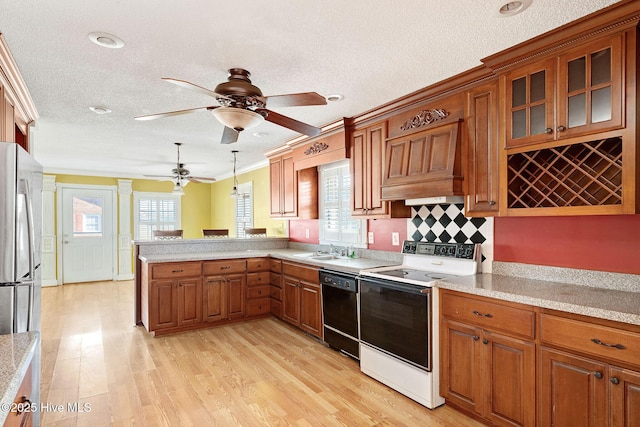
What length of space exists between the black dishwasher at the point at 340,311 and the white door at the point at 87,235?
21.1 feet

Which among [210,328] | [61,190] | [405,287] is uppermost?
[61,190]

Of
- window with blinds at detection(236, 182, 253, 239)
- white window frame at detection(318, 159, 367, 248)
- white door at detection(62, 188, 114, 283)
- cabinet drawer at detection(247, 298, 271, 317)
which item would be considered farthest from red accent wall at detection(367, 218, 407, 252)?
white door at detection(62, 188, 114, 283)

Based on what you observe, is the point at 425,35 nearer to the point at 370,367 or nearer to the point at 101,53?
the point at 101,53

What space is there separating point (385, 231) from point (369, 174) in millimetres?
655

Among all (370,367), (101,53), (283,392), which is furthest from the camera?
(370,367)

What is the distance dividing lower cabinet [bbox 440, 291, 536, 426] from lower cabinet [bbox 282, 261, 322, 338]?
160cm

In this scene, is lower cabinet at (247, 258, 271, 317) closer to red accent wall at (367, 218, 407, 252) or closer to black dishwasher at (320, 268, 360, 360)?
black dishwasher at (320, 268, 360, 360)

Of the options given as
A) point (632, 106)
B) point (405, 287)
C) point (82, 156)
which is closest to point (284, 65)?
point (405, 287)

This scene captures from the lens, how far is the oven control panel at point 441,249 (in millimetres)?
2841

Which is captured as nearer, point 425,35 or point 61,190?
point 425,35

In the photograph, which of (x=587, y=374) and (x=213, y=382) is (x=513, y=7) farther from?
(x=213, y=382)

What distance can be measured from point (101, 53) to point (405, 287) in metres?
2.68

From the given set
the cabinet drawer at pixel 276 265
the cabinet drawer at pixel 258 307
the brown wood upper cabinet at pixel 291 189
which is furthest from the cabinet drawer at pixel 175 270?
the brown wood upper cabinet at pixel 291 189

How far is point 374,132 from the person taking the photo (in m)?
3.63
